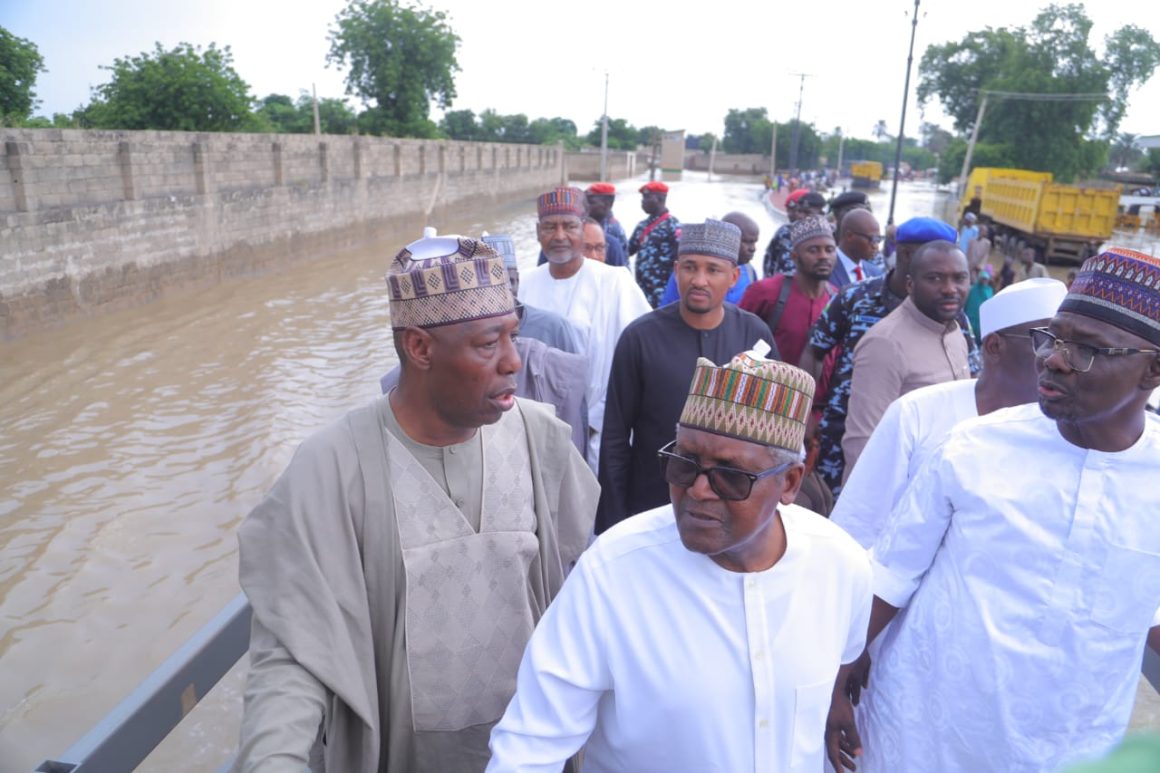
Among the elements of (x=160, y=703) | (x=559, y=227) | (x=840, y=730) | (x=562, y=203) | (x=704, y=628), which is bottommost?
(x=840, y=730)

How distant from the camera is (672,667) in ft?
5.05

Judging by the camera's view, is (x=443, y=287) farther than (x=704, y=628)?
Yes

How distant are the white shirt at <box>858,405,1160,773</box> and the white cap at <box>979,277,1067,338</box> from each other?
0.61 meters

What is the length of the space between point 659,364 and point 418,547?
1.76 meters

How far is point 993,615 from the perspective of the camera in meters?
1.96

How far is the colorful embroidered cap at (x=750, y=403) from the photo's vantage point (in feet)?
5.28

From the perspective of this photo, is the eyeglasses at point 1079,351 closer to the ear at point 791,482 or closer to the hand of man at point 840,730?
the ear at point 791,482

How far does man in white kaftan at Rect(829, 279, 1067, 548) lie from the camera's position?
2.54 meters

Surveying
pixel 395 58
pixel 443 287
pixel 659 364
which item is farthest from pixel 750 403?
pixel 395 58

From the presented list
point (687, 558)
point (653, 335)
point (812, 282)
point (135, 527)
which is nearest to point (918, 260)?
point (653, 335)

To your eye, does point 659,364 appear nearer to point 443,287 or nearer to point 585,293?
point 585,293

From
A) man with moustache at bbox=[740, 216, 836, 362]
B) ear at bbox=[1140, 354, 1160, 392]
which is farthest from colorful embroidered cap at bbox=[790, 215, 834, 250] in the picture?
ear at bbox=[1140, 354, 1160, 392]

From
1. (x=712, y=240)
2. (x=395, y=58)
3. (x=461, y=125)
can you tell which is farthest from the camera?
(x=461, y=125)

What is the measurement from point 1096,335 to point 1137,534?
46 cm
